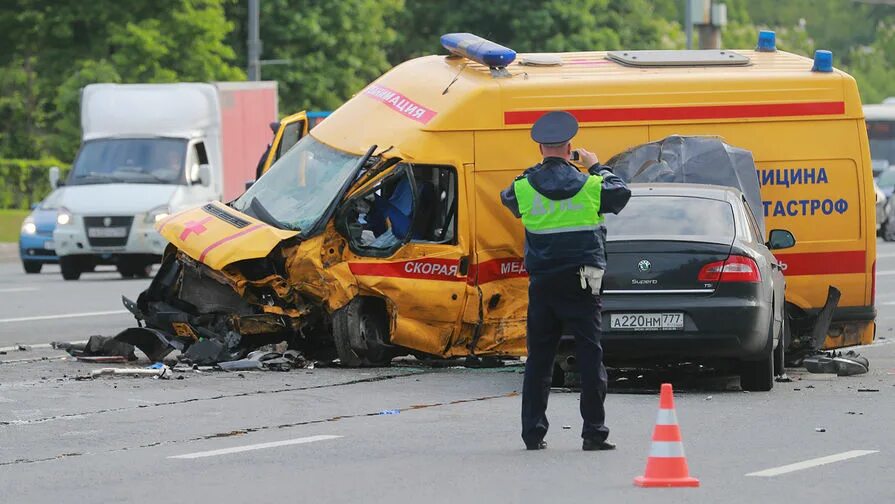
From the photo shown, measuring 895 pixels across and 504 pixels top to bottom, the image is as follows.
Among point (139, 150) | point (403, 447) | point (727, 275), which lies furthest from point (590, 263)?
point (139, 150)

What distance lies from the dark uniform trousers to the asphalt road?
0.16 m

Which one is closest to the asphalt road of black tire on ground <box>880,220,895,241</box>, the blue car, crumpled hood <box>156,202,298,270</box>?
crumpled hood <box>156,202,298,270</box>

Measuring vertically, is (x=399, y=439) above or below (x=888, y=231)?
above

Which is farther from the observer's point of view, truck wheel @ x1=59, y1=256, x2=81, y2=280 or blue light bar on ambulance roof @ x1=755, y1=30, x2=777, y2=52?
truck wheel @ x1=59, y1=256, x2=81, y2=280

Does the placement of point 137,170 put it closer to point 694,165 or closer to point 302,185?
point 302,185

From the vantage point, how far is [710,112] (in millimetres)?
14523

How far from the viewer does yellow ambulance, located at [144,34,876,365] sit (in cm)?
1398

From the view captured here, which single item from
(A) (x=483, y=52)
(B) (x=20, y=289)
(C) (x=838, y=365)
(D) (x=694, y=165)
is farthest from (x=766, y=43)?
(B) (x=20, y=289)

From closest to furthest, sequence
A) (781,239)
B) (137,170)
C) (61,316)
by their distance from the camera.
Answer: (781,239) < (61,316) < (137,170)

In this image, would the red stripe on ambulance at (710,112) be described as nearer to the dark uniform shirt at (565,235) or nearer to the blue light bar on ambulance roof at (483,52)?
the blue light bar on ambulance roof at (483,52)

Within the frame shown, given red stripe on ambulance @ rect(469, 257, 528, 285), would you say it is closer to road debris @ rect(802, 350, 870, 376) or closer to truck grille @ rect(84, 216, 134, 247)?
road debris @ rect(802, 350, 870, 376)

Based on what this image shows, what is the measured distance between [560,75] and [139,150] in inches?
546

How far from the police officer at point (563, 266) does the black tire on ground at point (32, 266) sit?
20477 millimetres

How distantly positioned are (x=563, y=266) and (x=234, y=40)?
4554 centimetres
